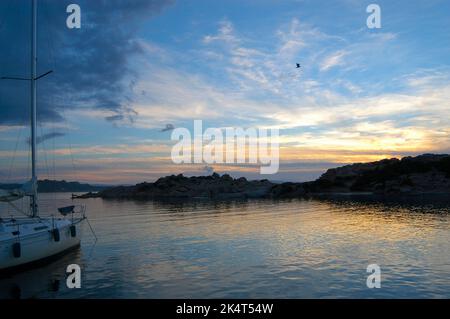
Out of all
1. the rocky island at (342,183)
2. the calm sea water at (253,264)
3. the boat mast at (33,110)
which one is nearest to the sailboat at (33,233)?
the boat mast at (33,110)

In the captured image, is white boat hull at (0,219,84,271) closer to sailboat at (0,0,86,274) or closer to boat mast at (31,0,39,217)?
sailboat at (0,0,86,274)

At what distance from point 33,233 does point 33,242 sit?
0.74 m

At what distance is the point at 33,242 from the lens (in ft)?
97.6

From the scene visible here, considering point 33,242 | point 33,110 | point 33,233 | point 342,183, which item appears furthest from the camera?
point 342,183

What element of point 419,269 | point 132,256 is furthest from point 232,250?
point 419,269

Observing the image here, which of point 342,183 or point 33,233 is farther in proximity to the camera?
point 342,183

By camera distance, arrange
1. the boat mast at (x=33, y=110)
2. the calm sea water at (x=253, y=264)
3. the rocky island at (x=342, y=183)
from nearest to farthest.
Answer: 1. the calm sea water at (x=253, y=264)
2. the boat mast at (x=33, y=110)
3. the rocky island at (x=342, y=183)

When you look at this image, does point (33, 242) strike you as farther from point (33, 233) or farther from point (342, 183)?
point (342, 183)

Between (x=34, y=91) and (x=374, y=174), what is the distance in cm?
15149

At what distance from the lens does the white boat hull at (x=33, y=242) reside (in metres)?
27.4

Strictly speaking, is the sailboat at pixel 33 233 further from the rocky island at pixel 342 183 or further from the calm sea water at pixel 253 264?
the rocky island at pixel 342 183

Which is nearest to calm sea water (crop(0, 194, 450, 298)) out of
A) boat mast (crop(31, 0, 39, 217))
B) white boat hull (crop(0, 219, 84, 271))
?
white boat hull (crop(0, 219, 84, 271))

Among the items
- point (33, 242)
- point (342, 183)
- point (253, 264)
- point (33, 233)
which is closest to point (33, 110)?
point (33, 233)
